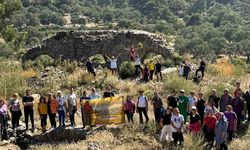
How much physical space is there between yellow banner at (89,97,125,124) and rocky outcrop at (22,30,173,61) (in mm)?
15402

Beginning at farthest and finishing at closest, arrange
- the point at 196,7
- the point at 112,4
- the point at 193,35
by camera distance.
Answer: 1. the point at 112,4
2. the point at 196,7
3. the point at 193,35

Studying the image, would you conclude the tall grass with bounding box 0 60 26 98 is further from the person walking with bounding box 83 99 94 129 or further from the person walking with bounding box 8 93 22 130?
the person walking with bounding box 83 99 94 129

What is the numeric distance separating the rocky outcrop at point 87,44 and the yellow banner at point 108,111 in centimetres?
1540

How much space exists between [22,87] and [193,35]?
6304cm

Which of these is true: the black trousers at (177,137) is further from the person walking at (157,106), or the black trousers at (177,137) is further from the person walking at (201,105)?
the person walking at (157,106)

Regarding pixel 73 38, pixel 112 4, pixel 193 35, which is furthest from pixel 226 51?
pixel 112 4

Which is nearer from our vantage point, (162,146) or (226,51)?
(162,146)

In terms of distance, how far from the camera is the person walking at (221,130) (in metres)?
13.2

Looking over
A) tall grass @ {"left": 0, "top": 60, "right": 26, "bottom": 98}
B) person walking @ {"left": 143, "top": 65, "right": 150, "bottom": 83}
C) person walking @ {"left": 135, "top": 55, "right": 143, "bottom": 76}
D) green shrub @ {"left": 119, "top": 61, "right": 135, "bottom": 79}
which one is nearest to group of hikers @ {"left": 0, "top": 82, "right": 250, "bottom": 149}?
tall grass @ {"left": 0, "top": 60, "right": 26, "bottom": 98}

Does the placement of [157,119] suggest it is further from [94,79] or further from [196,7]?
[196,7]

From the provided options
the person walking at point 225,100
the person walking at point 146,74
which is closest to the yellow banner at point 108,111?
the person walking at point 225,100

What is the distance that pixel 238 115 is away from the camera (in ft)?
50.1

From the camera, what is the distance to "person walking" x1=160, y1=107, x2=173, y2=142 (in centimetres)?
1413

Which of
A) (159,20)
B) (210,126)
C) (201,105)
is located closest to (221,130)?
(210,126)
